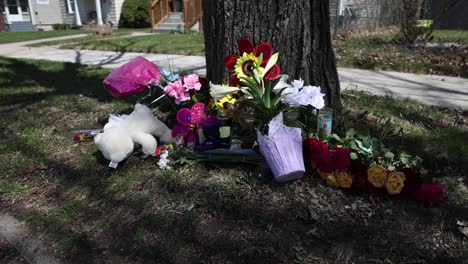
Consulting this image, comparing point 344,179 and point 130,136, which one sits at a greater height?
point 130,136

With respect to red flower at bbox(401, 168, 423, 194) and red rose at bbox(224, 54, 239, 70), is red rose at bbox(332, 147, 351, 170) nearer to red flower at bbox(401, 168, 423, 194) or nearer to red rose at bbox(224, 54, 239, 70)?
red flower at bbox(401, 168, 423, 194)

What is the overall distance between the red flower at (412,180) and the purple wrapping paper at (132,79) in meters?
2.08

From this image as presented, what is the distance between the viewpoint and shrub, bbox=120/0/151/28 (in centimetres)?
1939

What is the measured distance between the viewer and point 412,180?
212 centimetres

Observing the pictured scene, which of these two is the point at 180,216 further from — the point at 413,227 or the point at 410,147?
the point at 410,147

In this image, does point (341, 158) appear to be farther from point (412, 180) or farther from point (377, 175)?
point (412, 180)

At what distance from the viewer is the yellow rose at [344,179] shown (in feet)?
7.22

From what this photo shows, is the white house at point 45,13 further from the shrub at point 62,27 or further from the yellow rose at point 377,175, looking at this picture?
the yellow rose at point 377,175

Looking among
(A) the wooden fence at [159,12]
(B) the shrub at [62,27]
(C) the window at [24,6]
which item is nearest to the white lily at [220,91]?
(A) the wooden fence at [159,12]

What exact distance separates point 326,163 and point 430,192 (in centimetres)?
57

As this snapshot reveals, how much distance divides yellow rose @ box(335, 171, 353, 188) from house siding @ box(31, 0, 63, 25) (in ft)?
83.0

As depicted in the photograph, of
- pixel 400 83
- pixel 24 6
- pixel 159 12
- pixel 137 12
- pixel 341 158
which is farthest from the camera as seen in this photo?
pixel 24 6

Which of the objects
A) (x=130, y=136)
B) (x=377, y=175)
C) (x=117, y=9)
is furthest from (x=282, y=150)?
(x=117, y=9)

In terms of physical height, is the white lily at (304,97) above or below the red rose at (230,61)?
below
